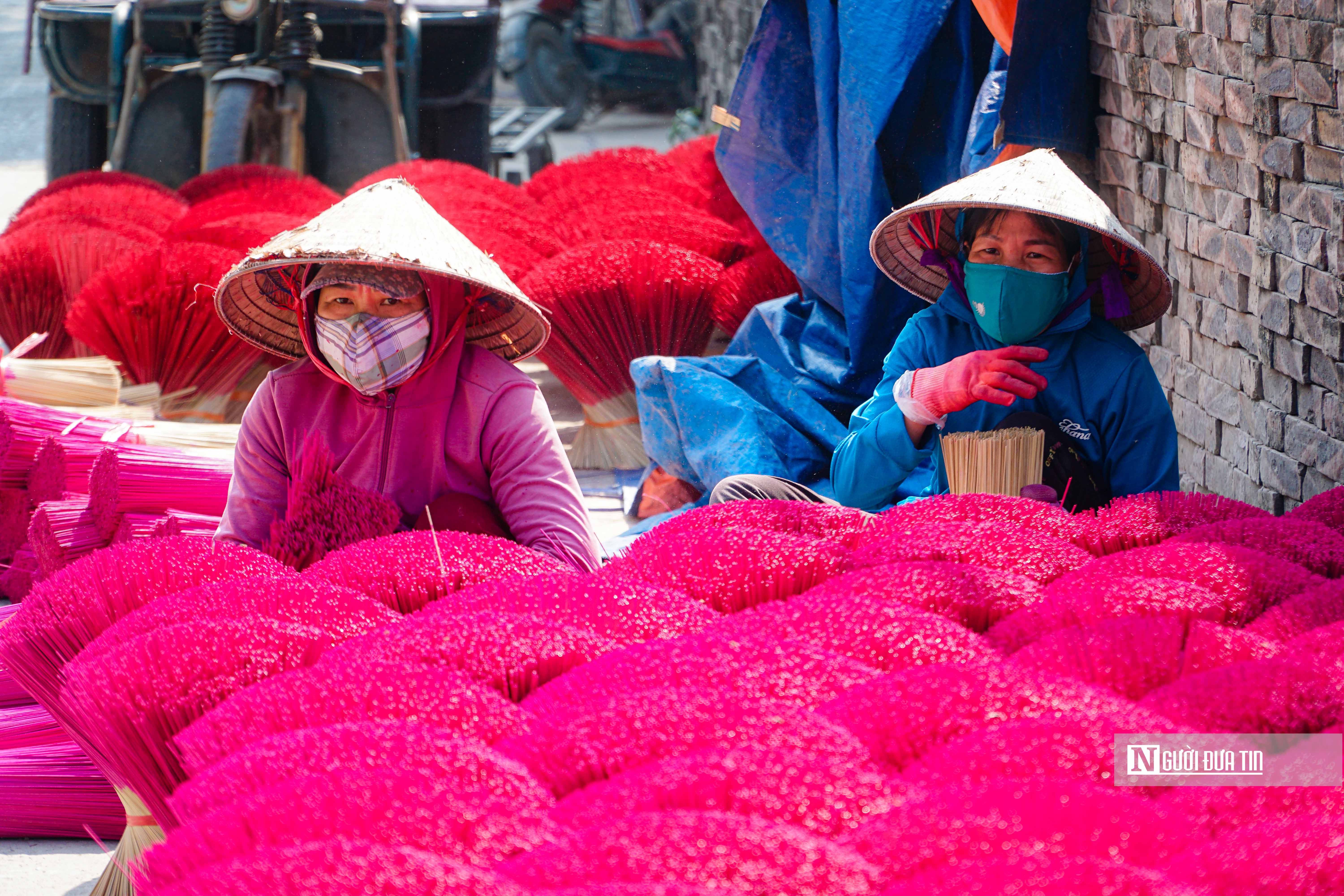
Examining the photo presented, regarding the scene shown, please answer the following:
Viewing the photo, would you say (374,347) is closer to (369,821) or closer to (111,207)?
(369,821)

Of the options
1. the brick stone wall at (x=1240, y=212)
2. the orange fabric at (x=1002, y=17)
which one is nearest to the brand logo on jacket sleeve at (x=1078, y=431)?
the brick stone wall at (x=1240, y=212)

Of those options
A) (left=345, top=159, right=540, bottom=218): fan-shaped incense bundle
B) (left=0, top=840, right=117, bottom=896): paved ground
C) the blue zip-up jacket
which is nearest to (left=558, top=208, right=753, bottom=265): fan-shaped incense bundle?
(left=345, top=159, right=540, bottom=218): fan-shaped incense bundle

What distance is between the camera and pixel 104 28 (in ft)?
17.7

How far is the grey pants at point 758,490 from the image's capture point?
2236 mm

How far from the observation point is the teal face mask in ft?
6.44

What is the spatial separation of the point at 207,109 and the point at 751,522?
410 centimetres

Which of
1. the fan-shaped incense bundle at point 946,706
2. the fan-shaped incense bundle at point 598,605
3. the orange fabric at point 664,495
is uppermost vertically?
the fan-shaped incense bundle at point 946,706

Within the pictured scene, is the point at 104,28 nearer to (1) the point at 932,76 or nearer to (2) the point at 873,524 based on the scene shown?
(1) the point at 932,76

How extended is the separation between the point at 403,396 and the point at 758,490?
2.26 ft

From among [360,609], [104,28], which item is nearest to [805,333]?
[360,609]

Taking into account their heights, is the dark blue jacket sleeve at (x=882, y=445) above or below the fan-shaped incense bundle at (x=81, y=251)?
below

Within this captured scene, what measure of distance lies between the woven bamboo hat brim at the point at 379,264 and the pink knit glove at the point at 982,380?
63cm

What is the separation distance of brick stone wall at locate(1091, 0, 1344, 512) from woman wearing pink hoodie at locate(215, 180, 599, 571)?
1.25 m

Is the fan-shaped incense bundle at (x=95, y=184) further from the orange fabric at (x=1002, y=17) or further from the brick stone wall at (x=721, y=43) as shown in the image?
the brick stone wall at (x=721, y=43)
